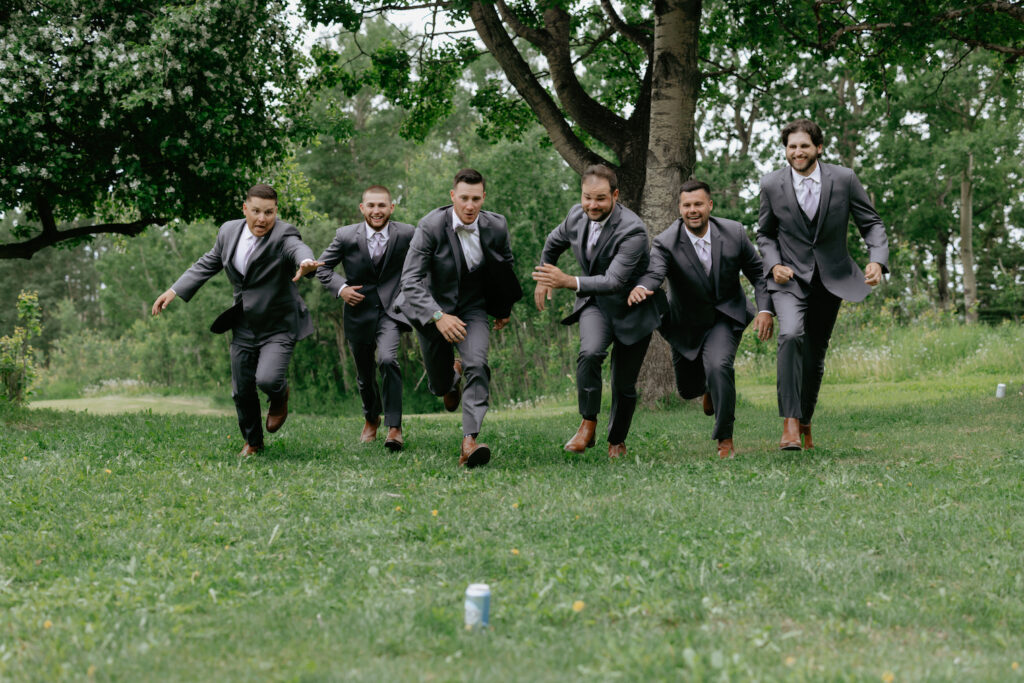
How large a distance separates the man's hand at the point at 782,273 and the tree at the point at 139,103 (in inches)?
349

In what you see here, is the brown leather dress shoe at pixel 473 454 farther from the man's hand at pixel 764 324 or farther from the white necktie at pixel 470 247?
the man's hand at pixel 764 324

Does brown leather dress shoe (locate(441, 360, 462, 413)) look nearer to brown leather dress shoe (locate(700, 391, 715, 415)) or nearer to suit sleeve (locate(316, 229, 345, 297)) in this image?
suit sleeve (locate(316, 229, 345, 297))

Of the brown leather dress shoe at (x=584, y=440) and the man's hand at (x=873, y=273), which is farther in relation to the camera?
the brown leather dress shoe at (x=584, y=440)

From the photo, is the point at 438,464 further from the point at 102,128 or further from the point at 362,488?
the point at 102,128

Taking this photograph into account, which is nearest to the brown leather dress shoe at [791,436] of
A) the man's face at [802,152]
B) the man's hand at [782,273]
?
the man's hand at [782,273]

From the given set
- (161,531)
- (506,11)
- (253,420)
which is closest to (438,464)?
(253,420)

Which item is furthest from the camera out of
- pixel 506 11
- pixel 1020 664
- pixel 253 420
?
pixel 506 11

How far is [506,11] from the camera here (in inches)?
637

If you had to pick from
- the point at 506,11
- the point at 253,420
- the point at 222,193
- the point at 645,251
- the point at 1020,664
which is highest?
the point at 506,11

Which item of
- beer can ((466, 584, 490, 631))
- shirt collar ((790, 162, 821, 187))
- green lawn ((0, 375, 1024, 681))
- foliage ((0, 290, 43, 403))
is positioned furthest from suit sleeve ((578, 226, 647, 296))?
foliage ((0, 290, 43, 403))

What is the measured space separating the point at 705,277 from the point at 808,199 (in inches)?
41.5

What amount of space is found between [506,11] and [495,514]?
11904 millimetres

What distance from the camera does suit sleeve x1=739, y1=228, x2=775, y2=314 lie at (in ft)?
27.6

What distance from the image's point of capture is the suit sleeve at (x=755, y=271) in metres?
8.42
